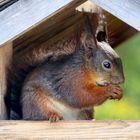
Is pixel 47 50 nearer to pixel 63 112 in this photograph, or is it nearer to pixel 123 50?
pixel 63 112

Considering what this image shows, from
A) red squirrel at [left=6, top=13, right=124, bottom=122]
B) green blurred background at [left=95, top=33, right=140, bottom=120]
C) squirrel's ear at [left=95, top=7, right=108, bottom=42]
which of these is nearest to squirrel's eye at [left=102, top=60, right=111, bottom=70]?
red squirrel at [left=6, top=13, right=124, bottom=122]

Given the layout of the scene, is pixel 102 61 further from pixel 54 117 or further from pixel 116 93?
pixel 54 117

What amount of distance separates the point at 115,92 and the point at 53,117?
0.34 m

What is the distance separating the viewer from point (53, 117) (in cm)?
431

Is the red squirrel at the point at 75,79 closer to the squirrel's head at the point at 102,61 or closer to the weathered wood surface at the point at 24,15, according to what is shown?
the squirrel's head at the point at 102,61

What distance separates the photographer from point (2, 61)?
4434 mm

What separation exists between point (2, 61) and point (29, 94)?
203 millimetres

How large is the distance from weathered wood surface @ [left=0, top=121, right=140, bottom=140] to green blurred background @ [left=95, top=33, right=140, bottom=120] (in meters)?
1.83

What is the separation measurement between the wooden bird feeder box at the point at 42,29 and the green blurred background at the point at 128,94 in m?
1.42

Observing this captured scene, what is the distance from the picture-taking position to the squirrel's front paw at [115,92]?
4477mm

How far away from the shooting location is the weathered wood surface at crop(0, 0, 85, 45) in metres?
4.02

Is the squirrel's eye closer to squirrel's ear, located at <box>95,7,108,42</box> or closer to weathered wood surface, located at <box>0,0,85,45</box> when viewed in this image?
squirrel's ear, located at <box>95,7,108,42</box>

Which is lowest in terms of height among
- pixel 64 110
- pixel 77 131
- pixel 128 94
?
pixel 77 131

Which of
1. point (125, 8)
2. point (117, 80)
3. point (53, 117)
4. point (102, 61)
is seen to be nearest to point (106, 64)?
point (102, 61)
